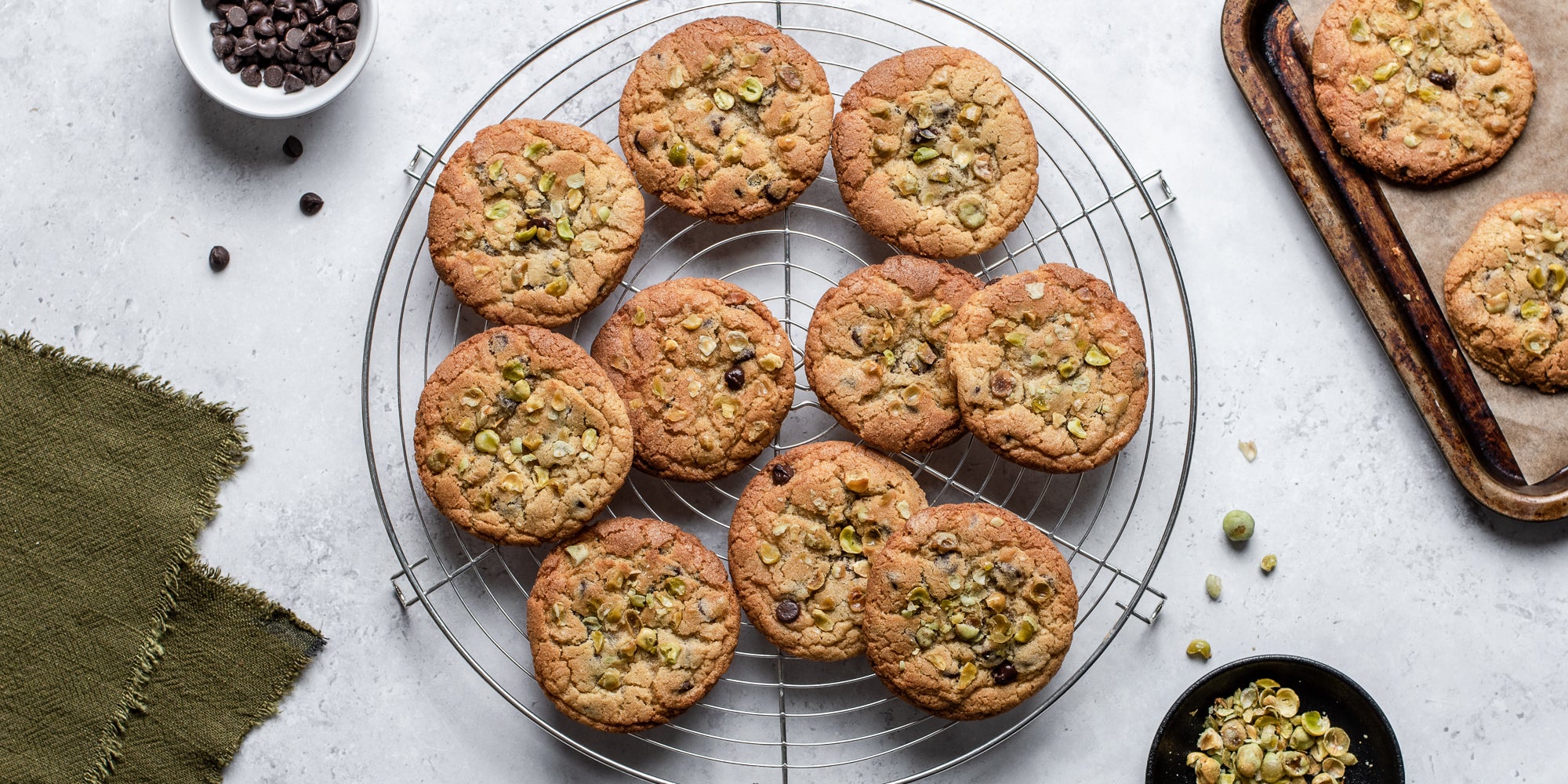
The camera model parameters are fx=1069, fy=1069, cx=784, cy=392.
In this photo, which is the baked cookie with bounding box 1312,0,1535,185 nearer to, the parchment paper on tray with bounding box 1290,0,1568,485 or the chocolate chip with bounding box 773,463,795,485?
the parchment paper on tray with bounding box 1290,0,1568,485

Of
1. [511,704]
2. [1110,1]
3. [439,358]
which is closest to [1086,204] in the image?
[1110,1]

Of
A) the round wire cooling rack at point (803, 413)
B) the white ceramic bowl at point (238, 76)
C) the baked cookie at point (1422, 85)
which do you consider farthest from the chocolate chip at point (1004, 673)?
the white ceramic bowl at point (238, 76)

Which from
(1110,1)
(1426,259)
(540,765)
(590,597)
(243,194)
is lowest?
(540,765)

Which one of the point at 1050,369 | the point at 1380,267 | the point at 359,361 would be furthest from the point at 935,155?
the point at 359,361

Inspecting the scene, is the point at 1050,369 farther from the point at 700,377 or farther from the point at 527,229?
the point at 527,229

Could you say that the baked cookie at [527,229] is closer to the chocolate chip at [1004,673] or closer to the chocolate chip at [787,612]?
the chocolate chip at [787,612]

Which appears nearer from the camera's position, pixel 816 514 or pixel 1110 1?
pixel 816 514

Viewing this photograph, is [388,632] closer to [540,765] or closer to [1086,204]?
[540,765]
